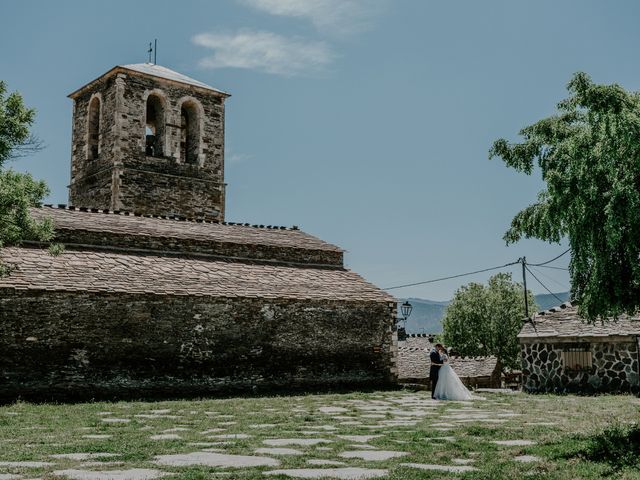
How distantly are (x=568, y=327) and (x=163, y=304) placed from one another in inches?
548

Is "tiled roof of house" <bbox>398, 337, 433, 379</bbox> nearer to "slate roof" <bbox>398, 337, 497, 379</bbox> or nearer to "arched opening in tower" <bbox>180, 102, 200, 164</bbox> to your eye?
"slate roof" <bbox>398, 337, 497, 379</bbox>

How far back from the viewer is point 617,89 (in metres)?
7.50

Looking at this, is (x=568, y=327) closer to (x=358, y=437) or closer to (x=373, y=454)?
(x=358, y=437)

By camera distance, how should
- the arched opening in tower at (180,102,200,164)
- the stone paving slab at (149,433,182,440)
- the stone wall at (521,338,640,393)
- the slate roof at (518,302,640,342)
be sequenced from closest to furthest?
the stone paving slab at (149,433,182,440) → the stone wall at (521,338,640,393) → the slate roof at (518,302,640,342) → the arched opening in tower at (180,102,200,164)

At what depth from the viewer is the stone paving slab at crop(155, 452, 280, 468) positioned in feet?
20.1

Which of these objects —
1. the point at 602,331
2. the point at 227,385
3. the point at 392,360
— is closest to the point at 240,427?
the point at 227,385

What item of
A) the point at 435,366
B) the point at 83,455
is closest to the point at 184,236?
the point at 435,366

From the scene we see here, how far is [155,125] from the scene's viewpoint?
1149 inches

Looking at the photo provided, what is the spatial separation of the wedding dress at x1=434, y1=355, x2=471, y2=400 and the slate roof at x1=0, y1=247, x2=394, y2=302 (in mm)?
4339

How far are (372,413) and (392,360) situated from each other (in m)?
8.89

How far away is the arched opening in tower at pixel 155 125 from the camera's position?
28.2 meters

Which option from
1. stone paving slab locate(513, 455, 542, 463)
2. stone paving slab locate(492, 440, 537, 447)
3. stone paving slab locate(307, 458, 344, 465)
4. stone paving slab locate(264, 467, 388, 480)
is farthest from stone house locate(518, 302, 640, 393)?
stone paving slab locate(264, 467, 388, 480)

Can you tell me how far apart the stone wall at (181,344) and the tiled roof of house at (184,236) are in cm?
329

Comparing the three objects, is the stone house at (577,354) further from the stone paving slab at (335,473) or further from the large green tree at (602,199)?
the stone paving slab at (335,473)
